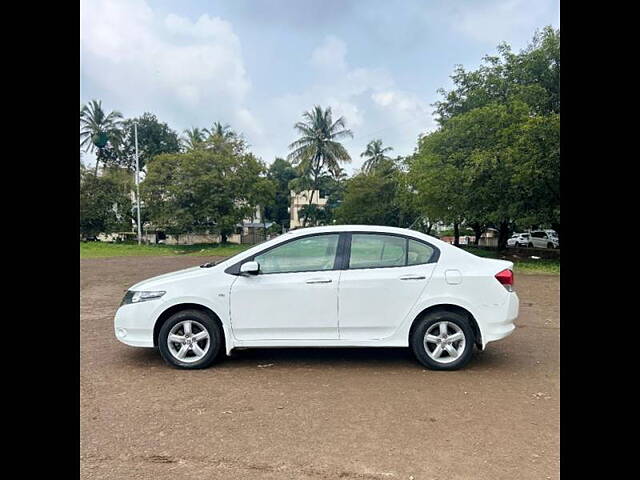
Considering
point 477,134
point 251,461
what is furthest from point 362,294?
point 477,134

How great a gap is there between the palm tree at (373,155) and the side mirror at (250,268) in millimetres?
40258

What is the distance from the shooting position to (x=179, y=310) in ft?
15.3

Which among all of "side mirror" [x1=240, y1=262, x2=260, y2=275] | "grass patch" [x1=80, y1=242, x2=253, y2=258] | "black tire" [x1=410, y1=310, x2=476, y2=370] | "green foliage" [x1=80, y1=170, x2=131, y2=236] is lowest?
"black tire" [x1=410, y1=310, x2=476, y2=370]

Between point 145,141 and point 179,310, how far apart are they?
5061 centimetres

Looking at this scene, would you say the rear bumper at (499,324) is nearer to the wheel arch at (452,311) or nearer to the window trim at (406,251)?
the wheel arch at (452,311)

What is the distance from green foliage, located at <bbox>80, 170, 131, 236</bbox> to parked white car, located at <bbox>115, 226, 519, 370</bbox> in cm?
3433

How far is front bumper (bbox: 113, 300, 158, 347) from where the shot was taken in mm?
4590

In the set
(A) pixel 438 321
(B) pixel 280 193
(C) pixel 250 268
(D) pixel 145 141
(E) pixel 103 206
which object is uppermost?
(D) pixel 145 141

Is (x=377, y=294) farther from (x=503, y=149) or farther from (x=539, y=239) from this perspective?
(x=539, y=239)

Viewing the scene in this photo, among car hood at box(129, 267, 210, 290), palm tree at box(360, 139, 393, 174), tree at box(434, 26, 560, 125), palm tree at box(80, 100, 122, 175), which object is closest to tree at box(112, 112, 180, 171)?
palm tree at box(80, 100, 122, 175)

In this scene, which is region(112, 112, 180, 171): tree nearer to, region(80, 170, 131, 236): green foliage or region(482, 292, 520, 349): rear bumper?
region(80, 170, 131, 236): green foliage

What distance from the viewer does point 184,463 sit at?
9.21 ft

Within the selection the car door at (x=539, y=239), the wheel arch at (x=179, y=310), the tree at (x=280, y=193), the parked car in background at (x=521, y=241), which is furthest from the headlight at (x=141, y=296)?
the tree at (x=280, y=193)

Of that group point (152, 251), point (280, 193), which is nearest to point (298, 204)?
point (280, 193)
